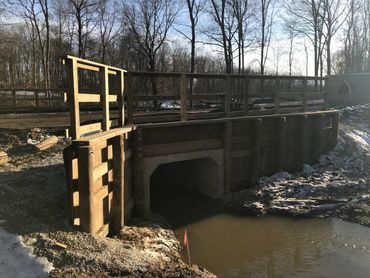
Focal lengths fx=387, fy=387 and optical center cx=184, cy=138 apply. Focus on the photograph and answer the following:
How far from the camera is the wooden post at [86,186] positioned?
644 centimetres

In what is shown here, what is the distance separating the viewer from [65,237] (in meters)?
6.29

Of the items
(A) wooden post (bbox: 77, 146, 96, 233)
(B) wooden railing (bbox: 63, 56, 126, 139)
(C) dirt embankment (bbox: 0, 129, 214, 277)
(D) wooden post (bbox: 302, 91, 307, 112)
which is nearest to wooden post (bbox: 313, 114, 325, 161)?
(D) wooden post (bbox: 302, 91, 307, 112)

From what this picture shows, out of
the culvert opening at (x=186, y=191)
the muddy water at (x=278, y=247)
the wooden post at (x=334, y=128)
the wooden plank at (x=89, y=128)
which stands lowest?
the muddy water at (x=278, y=247)

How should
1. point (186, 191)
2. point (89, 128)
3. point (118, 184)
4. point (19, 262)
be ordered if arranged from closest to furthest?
point (19, 262) → point (89, 128) → point (118, 184) → point (186, 191)

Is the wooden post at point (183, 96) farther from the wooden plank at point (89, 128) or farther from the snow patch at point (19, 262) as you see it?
the snow patch at point (19, 262)

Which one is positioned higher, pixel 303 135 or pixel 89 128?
pixel 89 128

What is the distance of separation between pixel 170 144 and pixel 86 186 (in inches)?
171

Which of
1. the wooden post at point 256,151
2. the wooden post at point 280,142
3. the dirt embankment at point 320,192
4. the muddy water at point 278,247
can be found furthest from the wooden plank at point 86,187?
the wooden post at point 280,142

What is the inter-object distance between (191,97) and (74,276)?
21.5ft

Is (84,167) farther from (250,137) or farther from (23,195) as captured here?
(250,137)

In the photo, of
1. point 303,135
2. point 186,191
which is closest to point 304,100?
point 303,135

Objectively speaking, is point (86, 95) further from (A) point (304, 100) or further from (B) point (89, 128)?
(A) point (304, 100)

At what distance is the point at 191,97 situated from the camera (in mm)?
10891

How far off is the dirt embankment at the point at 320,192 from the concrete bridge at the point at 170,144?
0.48 m
